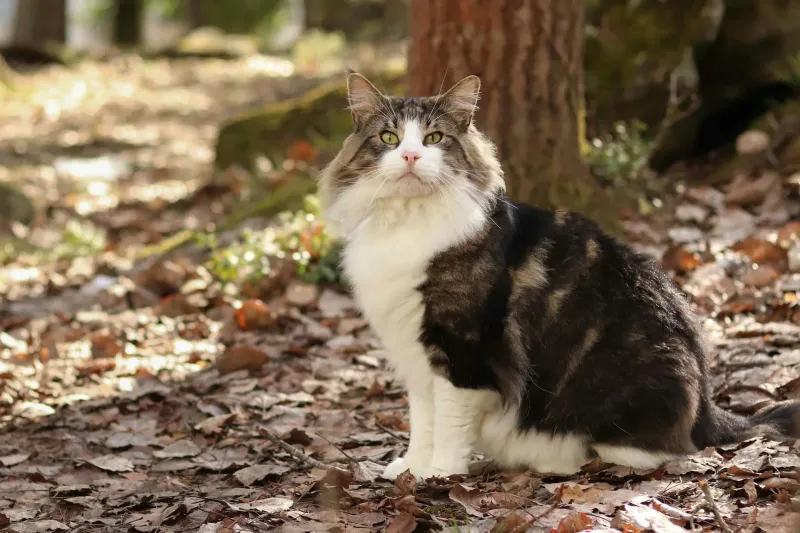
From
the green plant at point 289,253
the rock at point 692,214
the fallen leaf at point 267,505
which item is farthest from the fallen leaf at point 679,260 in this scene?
the fallen leaf at point 267,505

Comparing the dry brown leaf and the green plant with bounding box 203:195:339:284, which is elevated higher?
the green plant with bounding box 203:195:339:284

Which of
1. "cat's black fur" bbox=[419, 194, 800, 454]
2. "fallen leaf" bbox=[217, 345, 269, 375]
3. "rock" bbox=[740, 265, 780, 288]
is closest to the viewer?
"cat's black fur" bbox=[419, 194, 800, 454]

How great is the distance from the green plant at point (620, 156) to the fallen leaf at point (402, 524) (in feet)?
13.3

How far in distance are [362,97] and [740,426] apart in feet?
6.59

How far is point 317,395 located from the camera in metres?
4.70

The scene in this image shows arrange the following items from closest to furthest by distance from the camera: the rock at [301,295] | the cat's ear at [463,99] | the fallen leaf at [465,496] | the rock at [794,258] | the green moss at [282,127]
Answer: the fallen leaf at [465,496] < the cat's ear at [463,99] < the rock at [794,258] < the rock at [301,295] < the green moss at [282,127]

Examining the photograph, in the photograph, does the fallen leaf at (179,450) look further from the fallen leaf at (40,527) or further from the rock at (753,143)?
the rock at (753,143)

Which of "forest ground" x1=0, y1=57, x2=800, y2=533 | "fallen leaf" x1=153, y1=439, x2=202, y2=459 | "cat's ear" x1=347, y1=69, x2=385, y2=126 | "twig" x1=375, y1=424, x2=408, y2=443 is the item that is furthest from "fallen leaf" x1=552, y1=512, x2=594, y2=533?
"fallen leaf" x1=153, y1=439, x2=202, y2=459

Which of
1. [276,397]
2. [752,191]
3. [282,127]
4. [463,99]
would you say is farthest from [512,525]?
[282,127]

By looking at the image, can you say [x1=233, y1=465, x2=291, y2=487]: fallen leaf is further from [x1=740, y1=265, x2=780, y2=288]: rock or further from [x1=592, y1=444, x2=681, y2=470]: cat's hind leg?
[x1=740, y1=265, x2=780, y2=288]: rock

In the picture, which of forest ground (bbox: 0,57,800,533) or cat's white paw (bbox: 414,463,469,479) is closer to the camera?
forest ground (bbox: 0,57,800,533)

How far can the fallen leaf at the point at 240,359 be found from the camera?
16.5 feet

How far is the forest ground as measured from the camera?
124 inches

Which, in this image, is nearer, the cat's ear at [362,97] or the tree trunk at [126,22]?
the cat's ear at [362,97]
